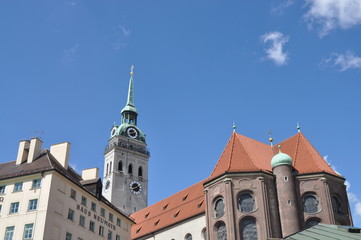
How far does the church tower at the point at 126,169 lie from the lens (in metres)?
73.6

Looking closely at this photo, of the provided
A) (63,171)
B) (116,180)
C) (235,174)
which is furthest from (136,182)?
(63,171)

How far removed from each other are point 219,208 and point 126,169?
1404 inches

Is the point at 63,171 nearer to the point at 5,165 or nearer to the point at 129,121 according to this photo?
the point at 5,165

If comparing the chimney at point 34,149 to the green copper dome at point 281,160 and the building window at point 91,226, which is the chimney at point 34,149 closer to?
the building window at point 91,226

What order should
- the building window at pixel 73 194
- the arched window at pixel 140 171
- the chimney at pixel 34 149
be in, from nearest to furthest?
the building window at pixel 73 194 → the chimney at pixel 34 149 → the arched window at pixel 140 171

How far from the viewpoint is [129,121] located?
3386 inches

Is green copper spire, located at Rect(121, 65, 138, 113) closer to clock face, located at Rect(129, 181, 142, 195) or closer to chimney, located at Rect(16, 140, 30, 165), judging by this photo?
clock face, located at Rect(129, 181, 142, 195)

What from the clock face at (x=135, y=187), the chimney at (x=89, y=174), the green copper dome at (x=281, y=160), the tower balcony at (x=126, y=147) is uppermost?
the tower balcony at (x=126, y=147)

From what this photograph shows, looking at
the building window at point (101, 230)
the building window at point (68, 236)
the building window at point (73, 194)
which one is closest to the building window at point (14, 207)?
the building window at point (68, 236)

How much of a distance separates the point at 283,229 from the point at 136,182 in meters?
39.5

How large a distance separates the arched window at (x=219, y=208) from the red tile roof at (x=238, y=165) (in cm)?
247

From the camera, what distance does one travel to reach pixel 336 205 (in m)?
42.7

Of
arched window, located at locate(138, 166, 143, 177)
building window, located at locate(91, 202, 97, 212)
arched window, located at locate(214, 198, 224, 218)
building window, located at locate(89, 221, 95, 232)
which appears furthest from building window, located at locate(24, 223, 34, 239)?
arched window, located at locate(138, 166, 143, 177)

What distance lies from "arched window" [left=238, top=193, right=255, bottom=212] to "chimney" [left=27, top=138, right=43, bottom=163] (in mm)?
18017
